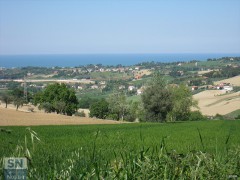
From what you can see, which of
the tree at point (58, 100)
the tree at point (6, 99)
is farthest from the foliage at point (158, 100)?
the tree at point (6, 99)

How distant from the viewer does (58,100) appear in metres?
76.2

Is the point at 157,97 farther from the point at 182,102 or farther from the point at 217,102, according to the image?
the point at 217,102

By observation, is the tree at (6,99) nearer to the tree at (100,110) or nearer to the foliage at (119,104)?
the tree at (100,110)

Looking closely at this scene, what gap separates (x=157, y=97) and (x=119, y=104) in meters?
20.9

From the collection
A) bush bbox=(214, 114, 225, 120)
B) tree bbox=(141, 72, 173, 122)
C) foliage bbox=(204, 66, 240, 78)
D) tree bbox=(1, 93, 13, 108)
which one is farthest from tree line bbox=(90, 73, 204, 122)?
foliage bbox=(204, 66, 240, 78)

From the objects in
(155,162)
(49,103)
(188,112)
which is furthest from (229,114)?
(155,162)

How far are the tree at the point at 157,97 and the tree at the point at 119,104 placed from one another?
18.6m

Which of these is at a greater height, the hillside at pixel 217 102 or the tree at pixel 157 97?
the tree at pixel 157 97

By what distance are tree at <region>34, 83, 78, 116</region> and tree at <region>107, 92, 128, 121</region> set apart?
7967 millimetres

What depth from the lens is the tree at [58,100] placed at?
74562 mm

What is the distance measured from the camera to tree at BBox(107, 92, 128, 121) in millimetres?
74500

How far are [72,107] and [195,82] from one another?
272 ft

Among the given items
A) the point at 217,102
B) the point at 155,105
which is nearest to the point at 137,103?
the point at 155,105

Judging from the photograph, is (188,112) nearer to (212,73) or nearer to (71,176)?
(71,176)
